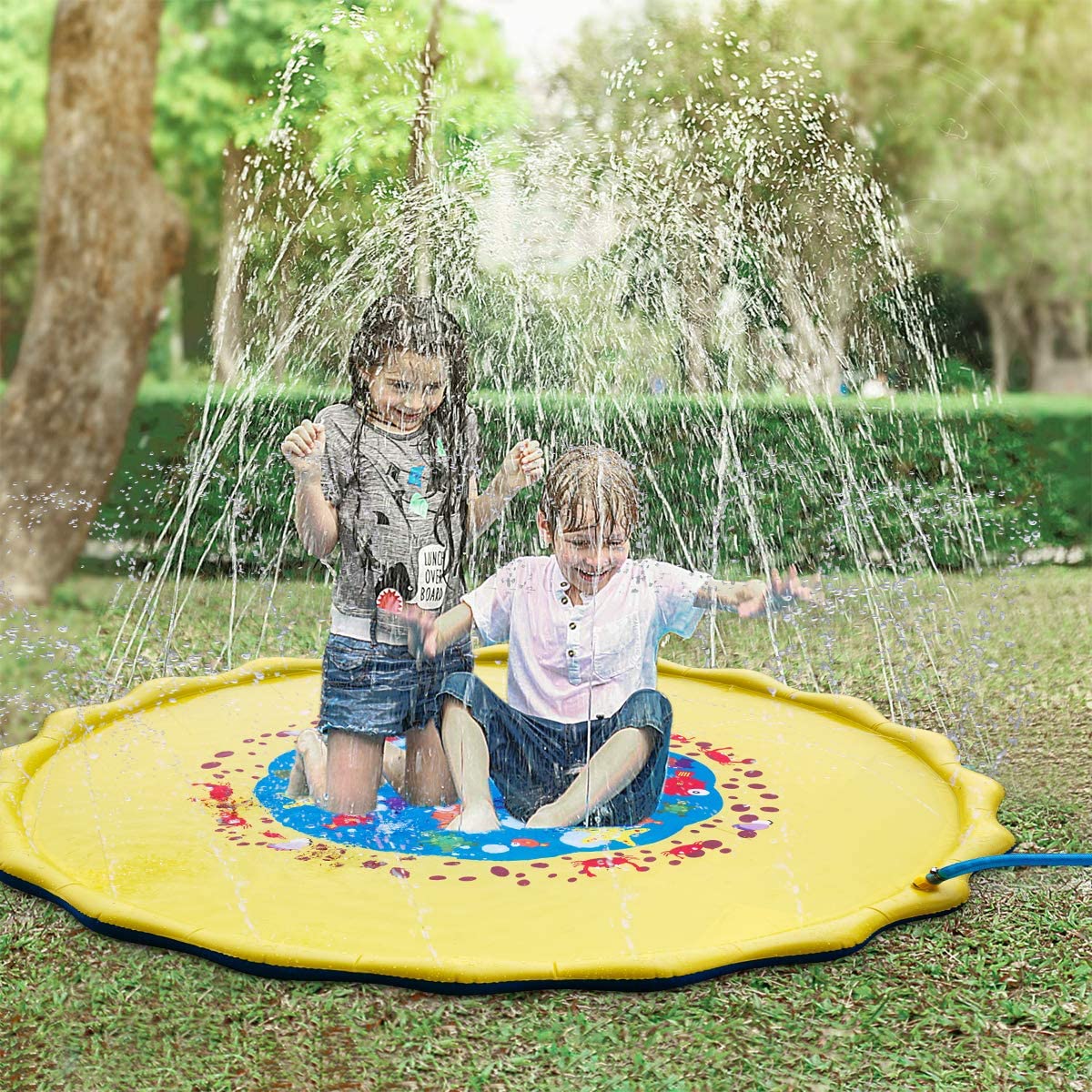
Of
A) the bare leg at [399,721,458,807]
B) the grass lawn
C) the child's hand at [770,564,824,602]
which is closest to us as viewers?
the grass lawn

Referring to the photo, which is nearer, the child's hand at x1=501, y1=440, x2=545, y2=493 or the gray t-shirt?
the child's hand at x1=501, y1=440, x2=545, y2=493

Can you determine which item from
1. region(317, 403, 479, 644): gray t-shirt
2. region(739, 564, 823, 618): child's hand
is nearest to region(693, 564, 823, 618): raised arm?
region(739, 564, 823, 618): child's hand

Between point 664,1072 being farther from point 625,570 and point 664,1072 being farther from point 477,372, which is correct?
point 477,372

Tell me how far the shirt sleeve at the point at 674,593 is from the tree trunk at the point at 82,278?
6849mm

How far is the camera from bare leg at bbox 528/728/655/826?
4008 millimetres

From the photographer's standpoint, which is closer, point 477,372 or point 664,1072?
point 664,1072

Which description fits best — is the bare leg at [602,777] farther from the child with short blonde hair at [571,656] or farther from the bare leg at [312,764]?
the bare leg at [312,764]

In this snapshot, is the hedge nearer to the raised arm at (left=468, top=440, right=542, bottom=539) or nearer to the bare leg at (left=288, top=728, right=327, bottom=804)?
the raised arm at (left=468, top=440, right=542, bottom=539)

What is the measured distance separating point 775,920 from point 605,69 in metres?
8.52

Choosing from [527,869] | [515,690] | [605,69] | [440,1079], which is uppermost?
[605,69]

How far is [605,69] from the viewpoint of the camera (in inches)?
414

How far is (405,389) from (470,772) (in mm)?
1224

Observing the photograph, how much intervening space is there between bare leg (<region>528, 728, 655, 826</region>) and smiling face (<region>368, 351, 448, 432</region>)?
1.21 meters

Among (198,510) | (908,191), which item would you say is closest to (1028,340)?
(908,191)
